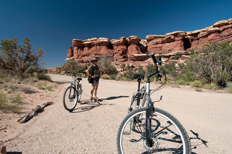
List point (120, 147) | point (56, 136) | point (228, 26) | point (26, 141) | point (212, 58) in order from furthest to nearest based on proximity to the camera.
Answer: point (228, 26), point (212, 58), point (56, 136), point (26, 141), point (120, 147)

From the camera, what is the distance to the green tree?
8.60m

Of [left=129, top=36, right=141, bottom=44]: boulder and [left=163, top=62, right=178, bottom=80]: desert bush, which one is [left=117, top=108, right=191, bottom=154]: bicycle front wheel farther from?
[left=129, top=36, right=141, bottom=44]: boulder

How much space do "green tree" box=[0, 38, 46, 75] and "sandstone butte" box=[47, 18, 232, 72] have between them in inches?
1381

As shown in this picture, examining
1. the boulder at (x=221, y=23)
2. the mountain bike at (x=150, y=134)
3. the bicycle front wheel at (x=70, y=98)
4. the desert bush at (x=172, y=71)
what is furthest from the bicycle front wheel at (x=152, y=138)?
the boulder at (x=221, y=23)

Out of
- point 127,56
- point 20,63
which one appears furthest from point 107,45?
point 20,63

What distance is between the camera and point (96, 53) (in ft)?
175

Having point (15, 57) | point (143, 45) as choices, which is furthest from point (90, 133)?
point (143, 45)

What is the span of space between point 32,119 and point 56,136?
1217 millimetres

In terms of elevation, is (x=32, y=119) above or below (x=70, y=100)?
below

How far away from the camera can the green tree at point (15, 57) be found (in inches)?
339

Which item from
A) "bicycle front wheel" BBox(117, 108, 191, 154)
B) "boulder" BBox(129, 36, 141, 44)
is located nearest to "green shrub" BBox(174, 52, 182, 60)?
"boulder" BBox(129, 36, 141, 44)

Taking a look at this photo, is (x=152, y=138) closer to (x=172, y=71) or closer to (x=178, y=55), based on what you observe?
(x=172, y=71)

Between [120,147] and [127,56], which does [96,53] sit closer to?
[127,56]

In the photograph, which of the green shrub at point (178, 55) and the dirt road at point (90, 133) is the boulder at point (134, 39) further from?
the dirt road at point (90, 133)
